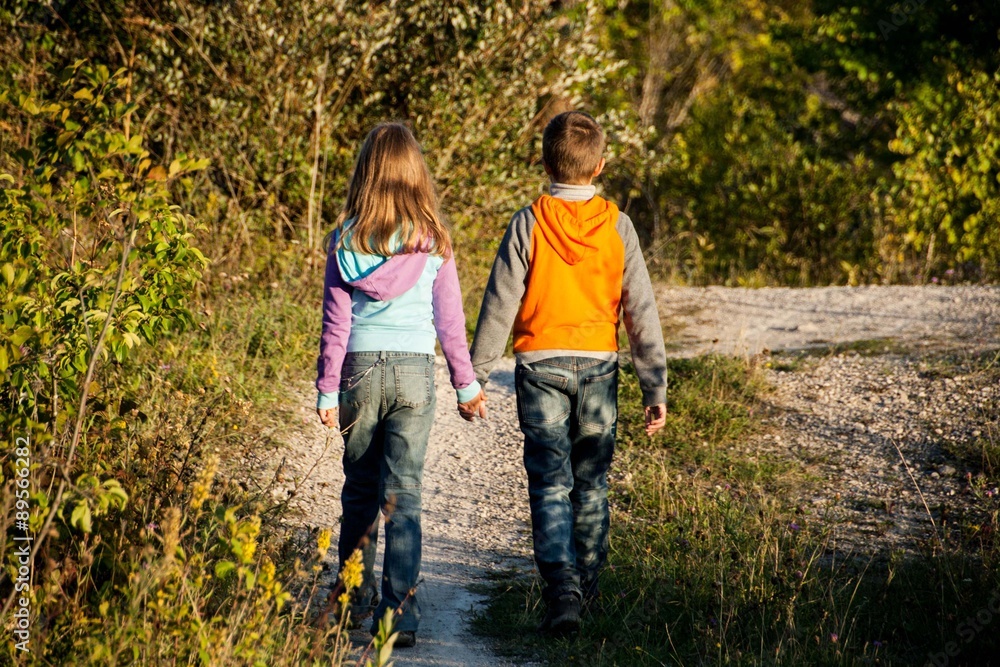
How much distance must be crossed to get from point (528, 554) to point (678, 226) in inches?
358

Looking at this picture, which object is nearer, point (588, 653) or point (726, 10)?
point (588, 653)

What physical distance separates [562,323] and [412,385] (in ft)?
1.89

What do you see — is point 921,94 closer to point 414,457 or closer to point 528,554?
point 528,554

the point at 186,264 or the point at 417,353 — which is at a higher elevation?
the point at 186,264

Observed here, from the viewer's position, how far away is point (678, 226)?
12781 mm

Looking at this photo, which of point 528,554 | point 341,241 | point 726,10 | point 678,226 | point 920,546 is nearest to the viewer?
point 341,241

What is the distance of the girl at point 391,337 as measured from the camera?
3168 mm

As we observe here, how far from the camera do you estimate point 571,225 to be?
3312mm

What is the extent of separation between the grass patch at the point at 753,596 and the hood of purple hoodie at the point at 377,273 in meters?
1.33

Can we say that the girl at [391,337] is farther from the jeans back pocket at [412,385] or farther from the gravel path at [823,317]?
the gravel path at [823,317]

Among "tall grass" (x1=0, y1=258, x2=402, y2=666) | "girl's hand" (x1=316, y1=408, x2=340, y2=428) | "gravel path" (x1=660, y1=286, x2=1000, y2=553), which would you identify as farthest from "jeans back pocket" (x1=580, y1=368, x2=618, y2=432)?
"gravel path" (x1=660, y1=286, x2=1000, y2=553)

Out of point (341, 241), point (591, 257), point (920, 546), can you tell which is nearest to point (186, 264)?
point (341, 241)

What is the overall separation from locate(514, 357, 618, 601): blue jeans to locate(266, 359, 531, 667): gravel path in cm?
42

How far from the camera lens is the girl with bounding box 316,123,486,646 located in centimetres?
317
